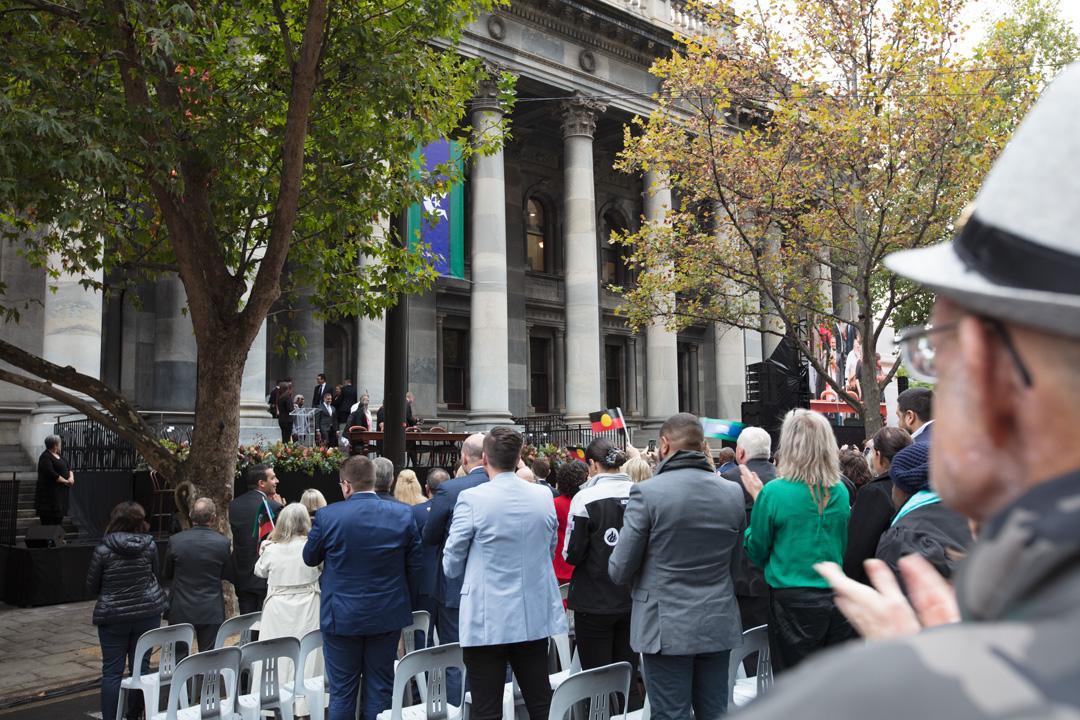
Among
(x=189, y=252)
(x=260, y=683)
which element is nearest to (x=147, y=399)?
(x=189, y=252)

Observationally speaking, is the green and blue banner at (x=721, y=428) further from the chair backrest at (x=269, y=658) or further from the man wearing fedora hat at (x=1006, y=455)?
the man wearing fedora hat at (x=1006, y=455)

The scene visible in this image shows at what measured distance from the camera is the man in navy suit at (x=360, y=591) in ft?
20.9

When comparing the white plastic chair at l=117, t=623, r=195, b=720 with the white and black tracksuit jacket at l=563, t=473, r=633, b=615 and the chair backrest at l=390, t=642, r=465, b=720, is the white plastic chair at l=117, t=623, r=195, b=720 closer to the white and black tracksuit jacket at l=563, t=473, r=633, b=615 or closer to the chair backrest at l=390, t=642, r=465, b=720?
the chair backrest at l=390, t=642, r=465, b=720

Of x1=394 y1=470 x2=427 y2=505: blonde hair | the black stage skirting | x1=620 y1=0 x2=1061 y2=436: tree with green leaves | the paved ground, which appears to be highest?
x1=620 y1=0 x2=1061 y2=436: tree with green leaves

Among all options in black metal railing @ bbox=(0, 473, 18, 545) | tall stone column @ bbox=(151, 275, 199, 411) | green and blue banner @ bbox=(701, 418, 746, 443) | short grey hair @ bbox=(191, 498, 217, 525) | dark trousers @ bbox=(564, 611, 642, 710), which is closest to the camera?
dark trousers @ bbox=(564, 611, 642, 710)

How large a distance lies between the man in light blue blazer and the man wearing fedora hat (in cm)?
473

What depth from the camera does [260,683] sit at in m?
6.54

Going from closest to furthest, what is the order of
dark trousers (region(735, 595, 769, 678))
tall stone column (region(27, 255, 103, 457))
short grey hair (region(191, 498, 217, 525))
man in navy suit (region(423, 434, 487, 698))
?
man in navy suit (region(423, 434, 487, 698)) → dark trousers (region(735, 595, 769, 678)) → short grey hair (region(191, 498, 217, 525)) → tall stone column (region(27, 255, 103, 457))

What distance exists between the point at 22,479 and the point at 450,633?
41.0 feet

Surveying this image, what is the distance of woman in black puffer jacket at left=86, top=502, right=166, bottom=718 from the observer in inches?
307

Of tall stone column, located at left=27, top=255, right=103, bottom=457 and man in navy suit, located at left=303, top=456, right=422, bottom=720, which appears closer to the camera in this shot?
man in navy suit, located at left=303, top=456, right=422, bottom=720

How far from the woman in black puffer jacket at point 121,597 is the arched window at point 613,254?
26.5 meters

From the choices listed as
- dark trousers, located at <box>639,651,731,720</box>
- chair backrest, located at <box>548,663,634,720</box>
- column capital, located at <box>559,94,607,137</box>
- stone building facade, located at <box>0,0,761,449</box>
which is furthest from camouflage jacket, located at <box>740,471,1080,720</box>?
column capital, located at <box>559,94,607,137</box>

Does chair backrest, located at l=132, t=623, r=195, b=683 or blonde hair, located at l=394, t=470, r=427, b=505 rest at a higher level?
blonde hair, located at l=394, t=470, r=427, b=505
